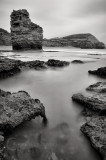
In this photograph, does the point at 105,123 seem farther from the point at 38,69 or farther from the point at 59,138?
the point at 38,69

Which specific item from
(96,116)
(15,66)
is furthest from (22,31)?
(96,116)

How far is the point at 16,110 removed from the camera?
3131 mm

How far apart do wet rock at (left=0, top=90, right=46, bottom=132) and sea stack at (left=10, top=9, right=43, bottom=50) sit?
3358 centimetres

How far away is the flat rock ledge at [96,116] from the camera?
8.66 ft

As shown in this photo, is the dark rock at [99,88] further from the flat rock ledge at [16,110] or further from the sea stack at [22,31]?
the sea stack at [22,31]

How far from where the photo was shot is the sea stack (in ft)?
116

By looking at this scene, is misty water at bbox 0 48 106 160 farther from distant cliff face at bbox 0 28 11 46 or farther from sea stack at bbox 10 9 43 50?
distant cliff face at bbox 0 28 11 46

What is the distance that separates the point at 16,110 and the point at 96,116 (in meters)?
1.47

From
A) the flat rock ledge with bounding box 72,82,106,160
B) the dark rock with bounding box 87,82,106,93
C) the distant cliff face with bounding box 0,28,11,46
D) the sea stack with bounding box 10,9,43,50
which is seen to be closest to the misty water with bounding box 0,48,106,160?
the flat rock ledge with bounding box 72,82,106,160

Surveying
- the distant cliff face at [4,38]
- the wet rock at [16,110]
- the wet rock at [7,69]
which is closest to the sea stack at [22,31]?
the wet rock at [7,69]

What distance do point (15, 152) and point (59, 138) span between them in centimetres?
76

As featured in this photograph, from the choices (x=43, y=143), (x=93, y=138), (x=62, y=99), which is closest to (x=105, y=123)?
(x=93, y=138)

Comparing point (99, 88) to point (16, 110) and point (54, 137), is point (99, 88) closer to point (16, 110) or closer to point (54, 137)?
point (54, 137)

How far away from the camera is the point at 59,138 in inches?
116
